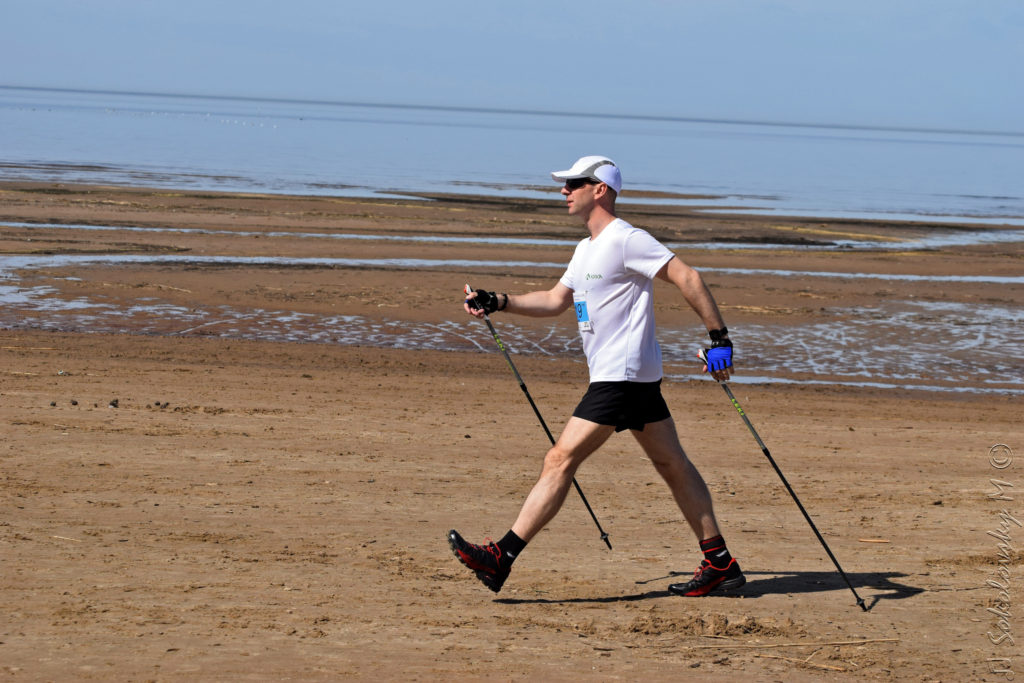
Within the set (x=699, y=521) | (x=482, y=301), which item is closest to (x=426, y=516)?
(x=482, y=301)

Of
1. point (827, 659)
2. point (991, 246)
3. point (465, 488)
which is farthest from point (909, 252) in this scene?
point (827, 659)

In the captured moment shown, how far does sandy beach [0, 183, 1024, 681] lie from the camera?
495cm

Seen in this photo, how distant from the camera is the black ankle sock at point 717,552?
5688 millimetres

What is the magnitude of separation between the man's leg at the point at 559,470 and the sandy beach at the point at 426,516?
0.41 m

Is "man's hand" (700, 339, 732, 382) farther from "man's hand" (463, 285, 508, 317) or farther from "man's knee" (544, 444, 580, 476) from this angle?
"man's hand" (463, 285, 508, 317)

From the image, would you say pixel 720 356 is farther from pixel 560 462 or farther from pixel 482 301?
pixel 482 301

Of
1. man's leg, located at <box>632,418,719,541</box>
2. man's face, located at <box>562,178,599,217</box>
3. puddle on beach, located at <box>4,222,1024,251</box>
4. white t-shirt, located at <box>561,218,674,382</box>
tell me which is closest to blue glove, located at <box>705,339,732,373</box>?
white t-shirt, located at <box>561,218,674,382</box>

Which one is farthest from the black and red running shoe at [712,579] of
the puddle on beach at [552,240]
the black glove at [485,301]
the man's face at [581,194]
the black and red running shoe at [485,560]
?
the puddle on beach at [552,240]

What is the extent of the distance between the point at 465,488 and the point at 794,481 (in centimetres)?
235

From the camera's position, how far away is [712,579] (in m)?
Result: 5.71

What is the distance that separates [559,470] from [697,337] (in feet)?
34.7

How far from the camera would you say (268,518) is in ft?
22.1

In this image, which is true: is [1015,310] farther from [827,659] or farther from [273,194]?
[273,194]

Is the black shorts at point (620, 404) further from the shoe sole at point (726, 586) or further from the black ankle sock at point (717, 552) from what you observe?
the shoe sole at point (726, 586)
